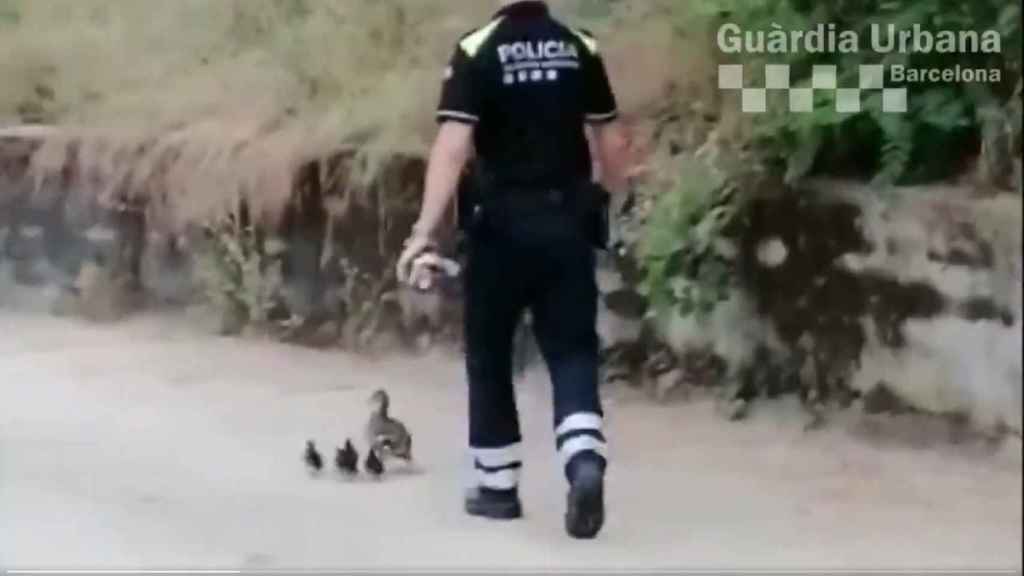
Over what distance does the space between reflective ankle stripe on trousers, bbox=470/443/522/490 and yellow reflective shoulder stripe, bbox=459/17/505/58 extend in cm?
99

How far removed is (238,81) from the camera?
25.5ft

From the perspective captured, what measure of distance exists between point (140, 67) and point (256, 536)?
3.95 m

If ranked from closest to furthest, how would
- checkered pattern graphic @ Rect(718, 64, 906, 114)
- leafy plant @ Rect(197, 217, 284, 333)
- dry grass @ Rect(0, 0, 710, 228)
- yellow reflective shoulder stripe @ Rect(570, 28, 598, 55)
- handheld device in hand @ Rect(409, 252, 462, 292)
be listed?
handheld device in hand @ Rect(409, 252, 462, 292)
yellow reflective shoulder stripe @ Rect(570, 28, 598, 55)
checkered pattern graphic @ Rect(718, 64, 906, 114)
dry grass @ Rect(0, 0, 710, 228)
leafy plant @ Rect(197, 217, 284, 333)

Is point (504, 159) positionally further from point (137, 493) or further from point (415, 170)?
point (415, 170)

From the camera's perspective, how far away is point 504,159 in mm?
4559

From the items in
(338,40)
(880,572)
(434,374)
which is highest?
(338,40)

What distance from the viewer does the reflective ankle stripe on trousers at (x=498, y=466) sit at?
482 centimetres

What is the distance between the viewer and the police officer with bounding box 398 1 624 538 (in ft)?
14.8

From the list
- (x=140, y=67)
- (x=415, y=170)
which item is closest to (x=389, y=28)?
(x=415, y=170)

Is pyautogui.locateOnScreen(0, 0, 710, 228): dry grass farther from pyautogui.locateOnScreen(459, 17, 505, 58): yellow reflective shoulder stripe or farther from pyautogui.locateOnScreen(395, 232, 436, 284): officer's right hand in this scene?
pyautogui.locateOnScreen(395, 232, 436, 284): officer's right hand

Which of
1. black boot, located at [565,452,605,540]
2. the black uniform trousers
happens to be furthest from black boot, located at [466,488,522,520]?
black boot, located at [565,452,605,540]

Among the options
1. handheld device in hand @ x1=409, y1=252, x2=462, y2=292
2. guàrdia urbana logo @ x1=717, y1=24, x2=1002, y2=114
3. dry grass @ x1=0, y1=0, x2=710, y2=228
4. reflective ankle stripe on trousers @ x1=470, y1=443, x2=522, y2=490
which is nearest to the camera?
handheld device in hand @ x1=409, y1=252, x2=462, y2=292

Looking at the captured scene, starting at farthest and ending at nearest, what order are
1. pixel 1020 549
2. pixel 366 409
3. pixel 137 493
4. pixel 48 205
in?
pixel 48 205 < pixel 366 409 < pixel 137 493 < pixel 1020 549

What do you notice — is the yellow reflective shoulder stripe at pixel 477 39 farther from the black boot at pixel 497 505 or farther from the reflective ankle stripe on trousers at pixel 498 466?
the black boot at pixel 497 505
